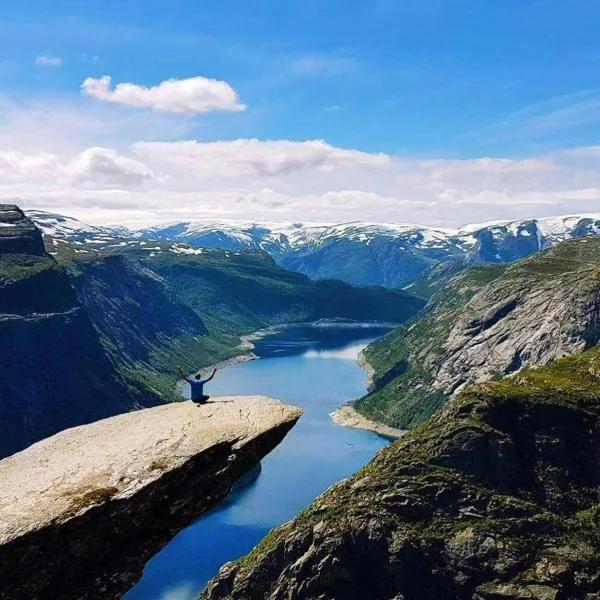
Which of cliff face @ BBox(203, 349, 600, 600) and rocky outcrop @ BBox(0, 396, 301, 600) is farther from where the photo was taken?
cliff face @ BBox(203, 349, 600, 600)

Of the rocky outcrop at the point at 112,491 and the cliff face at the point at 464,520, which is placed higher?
the rocky outcrop at the point at 112,491

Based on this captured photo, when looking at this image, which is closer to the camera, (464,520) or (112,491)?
(112,491)

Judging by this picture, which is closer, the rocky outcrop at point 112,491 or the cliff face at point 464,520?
the rocky outcrop at point 112,491

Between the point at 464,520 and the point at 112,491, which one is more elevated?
the point at 112,491

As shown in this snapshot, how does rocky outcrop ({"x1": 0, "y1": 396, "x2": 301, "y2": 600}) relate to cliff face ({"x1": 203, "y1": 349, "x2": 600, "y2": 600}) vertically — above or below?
above
